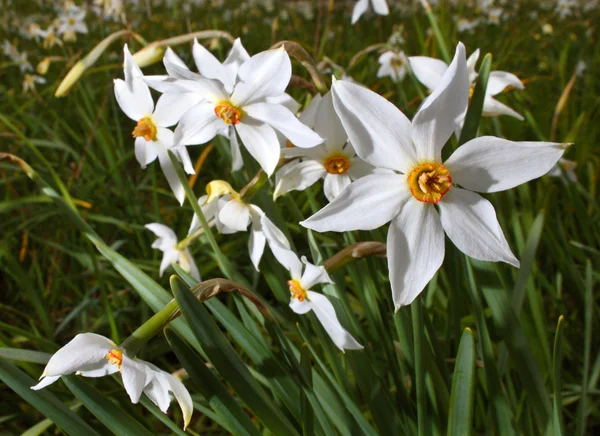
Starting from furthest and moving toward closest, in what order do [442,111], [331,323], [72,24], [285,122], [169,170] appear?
[72,24], [169,170], [331,323], [285,122], [442,111]

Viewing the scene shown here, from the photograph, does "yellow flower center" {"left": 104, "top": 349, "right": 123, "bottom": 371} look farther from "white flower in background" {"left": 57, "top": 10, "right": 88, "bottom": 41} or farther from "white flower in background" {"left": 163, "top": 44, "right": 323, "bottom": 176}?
"white flower in background" {"left": 57, "top": 10, "right": 88, "bottom": 41}

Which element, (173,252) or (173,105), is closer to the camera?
(173,105)

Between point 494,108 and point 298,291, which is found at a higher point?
point 494,108

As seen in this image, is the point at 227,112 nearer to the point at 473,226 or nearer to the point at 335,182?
the point at 335,182

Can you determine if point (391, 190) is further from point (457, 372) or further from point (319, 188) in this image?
point (319, 188)

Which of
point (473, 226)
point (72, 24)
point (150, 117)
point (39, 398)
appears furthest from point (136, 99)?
point (72, 24)

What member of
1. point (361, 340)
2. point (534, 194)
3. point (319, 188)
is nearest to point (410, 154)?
point (361, 340)
